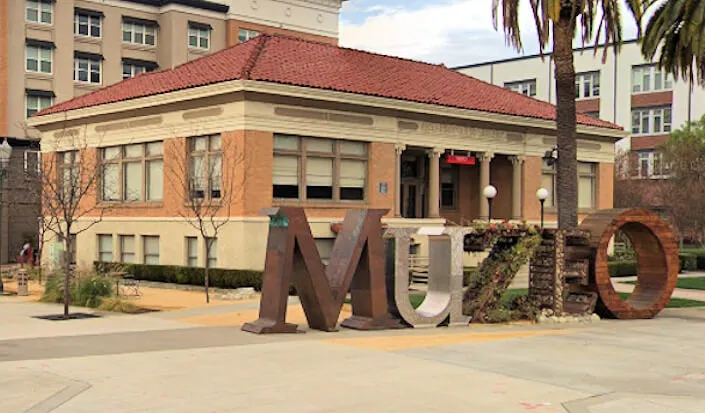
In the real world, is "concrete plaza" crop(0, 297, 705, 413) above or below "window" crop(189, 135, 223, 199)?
below

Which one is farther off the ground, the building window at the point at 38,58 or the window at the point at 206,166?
the building window at the point at 38,58

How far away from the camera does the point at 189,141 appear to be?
34406 mm

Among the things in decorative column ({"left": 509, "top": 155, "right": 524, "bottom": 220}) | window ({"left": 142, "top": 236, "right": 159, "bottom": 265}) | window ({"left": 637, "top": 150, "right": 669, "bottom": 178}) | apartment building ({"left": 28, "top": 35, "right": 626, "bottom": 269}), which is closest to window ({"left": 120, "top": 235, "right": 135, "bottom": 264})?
apartment building ({"left": 28, "top": 35, "right": 626, "bottom": 269})

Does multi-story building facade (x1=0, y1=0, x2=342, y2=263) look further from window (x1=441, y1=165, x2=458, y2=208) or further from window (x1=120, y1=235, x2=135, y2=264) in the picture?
window (x1=441, y1=165, x2=458, y2=208)

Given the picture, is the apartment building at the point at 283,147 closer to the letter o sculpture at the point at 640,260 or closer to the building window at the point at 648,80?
the letter o sculpture at the point at 640,260

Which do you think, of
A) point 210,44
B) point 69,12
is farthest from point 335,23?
point 69,12

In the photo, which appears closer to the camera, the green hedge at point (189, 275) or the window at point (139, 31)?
the green hedge at point (189, 275)

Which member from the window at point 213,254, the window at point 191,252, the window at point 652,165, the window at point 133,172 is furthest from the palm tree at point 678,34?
the window at point 652,165

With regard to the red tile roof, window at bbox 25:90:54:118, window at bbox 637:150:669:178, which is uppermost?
window at bbox 25:90:54:118

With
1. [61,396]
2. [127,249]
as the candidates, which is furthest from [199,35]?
[61,396]

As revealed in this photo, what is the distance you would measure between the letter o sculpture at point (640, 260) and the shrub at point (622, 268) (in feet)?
57.8

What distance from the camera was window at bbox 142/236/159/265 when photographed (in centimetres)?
3600

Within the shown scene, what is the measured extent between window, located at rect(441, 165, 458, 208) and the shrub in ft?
26.4

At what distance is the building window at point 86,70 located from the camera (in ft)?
202
